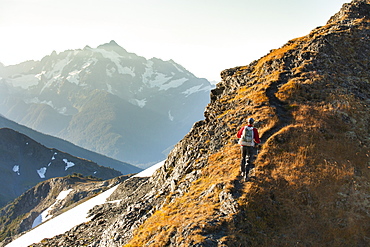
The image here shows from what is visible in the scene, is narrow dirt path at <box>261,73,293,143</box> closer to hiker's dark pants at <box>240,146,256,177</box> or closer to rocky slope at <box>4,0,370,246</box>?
rocky slope at <box>4,0,370,246</box>

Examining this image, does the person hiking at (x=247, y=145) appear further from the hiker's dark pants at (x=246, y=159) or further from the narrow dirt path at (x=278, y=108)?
the narrow dirt path at (x=278, y=108)

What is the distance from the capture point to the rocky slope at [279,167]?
17.2 metres

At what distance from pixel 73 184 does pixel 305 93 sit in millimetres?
183231

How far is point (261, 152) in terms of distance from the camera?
891 inches

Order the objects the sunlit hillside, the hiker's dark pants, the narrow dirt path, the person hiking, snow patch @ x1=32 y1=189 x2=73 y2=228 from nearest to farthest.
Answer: the sunlit hillside, the hiker's dark pants, the person hiking, the narrow dirt path, snow patch @ x1=32 y1=189 x2=73 y2=228

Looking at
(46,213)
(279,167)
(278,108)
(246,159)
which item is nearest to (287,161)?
(279,167)

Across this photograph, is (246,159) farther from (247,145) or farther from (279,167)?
(279,167)

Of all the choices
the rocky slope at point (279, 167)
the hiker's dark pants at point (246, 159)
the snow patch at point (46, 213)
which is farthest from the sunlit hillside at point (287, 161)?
the snow patch at point (46, 213)

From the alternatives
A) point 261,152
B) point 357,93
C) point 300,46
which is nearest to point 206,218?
point 261,152

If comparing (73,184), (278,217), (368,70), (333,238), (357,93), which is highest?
(368,70)

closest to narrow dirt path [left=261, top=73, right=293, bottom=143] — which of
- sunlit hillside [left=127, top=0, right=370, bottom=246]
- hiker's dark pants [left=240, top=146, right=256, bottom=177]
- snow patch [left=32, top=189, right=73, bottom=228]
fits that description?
sunlit hillside [left=127, top=0, right=370, bottom=246]

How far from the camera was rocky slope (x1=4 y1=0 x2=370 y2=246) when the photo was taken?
17.2 metres

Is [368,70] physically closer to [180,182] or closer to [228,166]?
[228,166]

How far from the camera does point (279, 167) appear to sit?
68.1 feet
